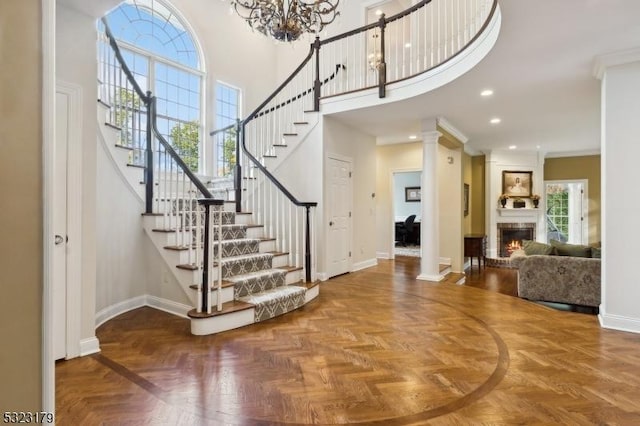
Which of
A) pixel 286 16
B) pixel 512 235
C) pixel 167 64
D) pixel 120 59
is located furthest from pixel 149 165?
pixel 512 235

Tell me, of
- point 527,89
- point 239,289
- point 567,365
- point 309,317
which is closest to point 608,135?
point 527,89

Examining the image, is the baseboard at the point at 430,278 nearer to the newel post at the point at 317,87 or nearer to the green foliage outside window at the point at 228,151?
the newel post at the point at 317,87

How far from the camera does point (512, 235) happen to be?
8.80 metres

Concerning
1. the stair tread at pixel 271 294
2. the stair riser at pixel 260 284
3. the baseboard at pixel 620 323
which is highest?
the stair riser at pixel 260 284

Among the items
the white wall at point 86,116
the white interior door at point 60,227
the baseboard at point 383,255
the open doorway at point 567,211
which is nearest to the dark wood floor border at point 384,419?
the white interior door at point 60,227

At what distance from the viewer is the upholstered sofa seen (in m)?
4.31

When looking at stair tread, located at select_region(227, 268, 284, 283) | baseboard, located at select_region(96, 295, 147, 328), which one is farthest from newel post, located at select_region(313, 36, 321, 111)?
baseboard, located at select_region(96, 295, 147, 328)

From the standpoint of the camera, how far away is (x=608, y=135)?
3.46 metres

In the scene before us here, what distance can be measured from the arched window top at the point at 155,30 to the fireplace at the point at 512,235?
8.16m

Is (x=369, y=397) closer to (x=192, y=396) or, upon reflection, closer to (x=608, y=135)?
(x=192, y=396)

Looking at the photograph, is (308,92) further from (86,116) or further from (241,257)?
(86,116)

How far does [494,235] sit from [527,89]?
17.3ft

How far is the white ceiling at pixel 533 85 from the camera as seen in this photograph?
8.77ft

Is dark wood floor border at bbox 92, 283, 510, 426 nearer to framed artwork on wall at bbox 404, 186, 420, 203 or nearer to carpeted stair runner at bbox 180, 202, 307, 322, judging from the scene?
carpeted stair runner at bbox 180, 202, 307, 322
